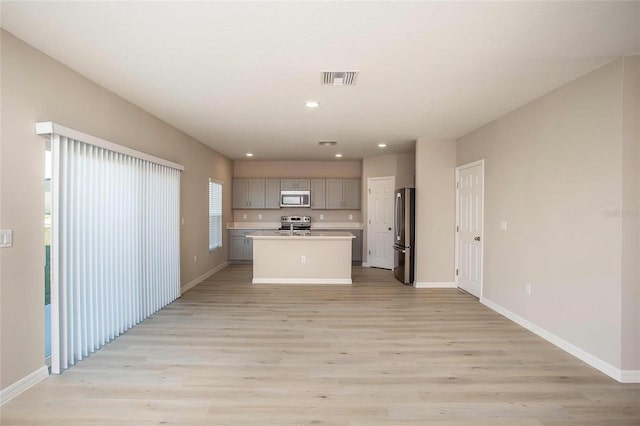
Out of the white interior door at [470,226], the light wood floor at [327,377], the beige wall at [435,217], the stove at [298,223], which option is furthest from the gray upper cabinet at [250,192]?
the white interior door at [470,226]

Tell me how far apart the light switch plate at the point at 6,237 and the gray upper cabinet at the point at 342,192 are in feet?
20.8

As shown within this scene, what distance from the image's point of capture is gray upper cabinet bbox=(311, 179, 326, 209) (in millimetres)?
8156

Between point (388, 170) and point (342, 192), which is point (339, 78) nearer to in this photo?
point (388, 170)

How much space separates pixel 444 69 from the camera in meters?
2.81

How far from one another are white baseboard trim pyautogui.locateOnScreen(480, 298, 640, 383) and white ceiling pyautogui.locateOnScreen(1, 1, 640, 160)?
8.17ft

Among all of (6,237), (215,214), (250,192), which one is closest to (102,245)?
(6,237)

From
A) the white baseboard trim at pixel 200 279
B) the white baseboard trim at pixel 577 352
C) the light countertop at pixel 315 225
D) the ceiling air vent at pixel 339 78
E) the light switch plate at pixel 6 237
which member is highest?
the ceiling air vent at pixel 339 78

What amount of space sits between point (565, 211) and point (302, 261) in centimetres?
397

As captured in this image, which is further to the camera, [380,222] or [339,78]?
[380,222]

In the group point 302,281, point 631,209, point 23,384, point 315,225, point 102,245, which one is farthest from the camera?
point 315,225

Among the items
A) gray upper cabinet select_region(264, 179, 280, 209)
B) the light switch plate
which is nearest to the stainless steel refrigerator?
gray upper cabinet select_region(264, 179, 280, 209)

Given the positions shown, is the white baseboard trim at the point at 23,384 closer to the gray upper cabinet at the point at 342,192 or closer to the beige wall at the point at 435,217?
the beige wall at the point at 435,217

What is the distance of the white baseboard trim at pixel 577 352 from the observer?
259 cm

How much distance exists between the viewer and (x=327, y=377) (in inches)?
103
